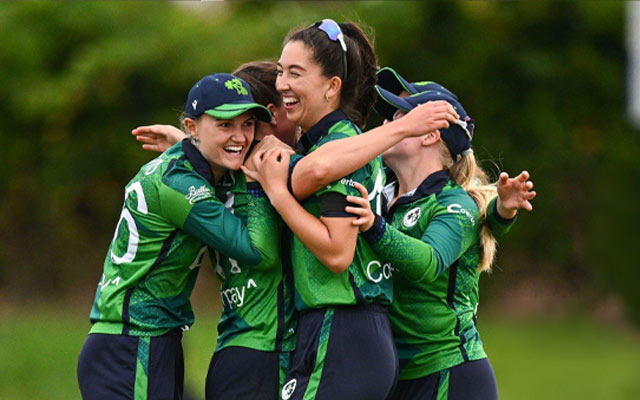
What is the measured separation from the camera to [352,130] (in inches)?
151

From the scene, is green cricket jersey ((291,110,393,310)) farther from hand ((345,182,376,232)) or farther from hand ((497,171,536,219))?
hand ((497,171,536,219))

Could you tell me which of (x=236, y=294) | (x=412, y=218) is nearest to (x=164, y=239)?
(x=236, y=294)

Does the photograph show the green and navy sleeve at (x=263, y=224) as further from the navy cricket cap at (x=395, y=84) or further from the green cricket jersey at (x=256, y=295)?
the navy cricket cap at (x=395, y=84)

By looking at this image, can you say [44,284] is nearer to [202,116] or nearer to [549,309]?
[549,309]

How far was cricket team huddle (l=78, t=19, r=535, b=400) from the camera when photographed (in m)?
3.66

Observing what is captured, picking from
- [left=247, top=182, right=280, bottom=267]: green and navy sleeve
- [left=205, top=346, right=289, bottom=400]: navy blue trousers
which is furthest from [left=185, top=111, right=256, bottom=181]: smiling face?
[left=205, top=346, right=289, bottom=400]: navy blue trousers

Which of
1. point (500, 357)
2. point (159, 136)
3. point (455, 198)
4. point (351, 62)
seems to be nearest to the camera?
point (351, 62)

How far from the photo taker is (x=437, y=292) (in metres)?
4.07

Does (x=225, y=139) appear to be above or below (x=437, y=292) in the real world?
above

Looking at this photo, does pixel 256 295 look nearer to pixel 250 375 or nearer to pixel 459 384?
pixel 250 375

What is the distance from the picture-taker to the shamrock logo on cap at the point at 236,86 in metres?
3.86

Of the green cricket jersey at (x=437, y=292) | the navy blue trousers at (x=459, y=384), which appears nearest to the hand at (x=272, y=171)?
the green cricket jersey at (x=437, y=292)

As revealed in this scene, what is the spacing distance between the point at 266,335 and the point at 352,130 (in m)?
0.82

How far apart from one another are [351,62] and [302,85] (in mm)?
230
